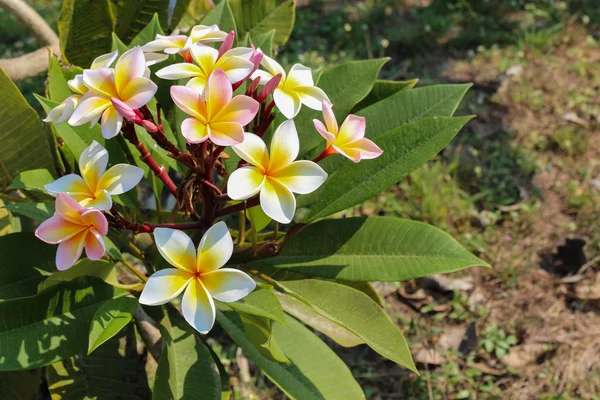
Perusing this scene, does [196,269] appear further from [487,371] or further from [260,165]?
[487,371]

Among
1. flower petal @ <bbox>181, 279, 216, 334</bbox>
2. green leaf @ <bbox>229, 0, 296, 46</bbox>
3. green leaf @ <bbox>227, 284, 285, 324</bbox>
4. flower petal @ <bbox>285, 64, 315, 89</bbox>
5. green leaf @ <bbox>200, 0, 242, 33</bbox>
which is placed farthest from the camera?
green leaf @ <bbox>229, 0, 296, 46</bbox>

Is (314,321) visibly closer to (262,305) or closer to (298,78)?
(262,305)

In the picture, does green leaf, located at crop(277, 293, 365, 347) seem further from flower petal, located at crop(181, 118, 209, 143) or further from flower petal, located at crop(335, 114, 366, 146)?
flower petal, located at crop(181, 118, 209, 143)

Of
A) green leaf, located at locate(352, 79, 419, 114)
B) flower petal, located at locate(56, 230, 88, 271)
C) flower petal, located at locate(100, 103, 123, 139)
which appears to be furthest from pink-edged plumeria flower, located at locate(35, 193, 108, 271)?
green leaf, located at locate(352, 79, 419, 114)

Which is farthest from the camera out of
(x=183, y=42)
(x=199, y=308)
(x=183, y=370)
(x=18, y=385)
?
(x=18, y=385)

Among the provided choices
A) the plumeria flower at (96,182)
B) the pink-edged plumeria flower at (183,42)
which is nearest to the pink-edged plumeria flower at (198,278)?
the plumeria flower at (96,182)

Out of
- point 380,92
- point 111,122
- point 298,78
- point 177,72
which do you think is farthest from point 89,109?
point 380,92

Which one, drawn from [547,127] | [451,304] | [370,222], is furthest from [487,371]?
[547,127]
